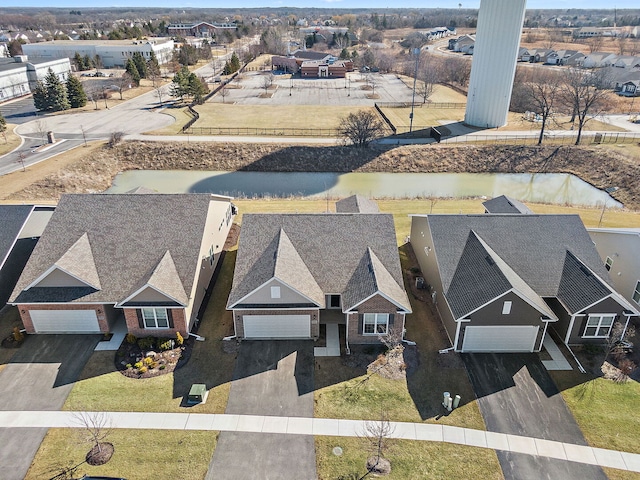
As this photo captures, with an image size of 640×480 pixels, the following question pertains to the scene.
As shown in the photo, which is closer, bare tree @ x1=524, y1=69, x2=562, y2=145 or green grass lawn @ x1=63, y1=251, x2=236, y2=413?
green grass lawn @ x1=63, y1=251, x2=236, y2=413

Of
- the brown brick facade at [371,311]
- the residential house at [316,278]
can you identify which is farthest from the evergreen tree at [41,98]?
the brown brick facade at [371,311]

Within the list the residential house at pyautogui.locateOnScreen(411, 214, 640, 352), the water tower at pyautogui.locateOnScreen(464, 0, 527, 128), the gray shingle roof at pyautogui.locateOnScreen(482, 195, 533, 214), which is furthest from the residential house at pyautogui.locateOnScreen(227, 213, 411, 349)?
the water tower at pyautogui.locateOnScreen(464, 0, 527, 128)

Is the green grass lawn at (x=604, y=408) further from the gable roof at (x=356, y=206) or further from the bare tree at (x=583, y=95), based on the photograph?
the bare tree at (x=583, y=95)

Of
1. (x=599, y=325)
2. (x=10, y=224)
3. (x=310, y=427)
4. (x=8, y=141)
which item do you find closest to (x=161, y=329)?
(x=310, y=427)

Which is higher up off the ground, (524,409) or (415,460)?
(415,460)

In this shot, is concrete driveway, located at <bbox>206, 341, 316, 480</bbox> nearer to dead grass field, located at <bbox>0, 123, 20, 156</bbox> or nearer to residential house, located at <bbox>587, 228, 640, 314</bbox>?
residential house, located at <bbox>587, 228, 640, 314</bbox>

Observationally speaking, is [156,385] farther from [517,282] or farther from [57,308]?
[517,282]
